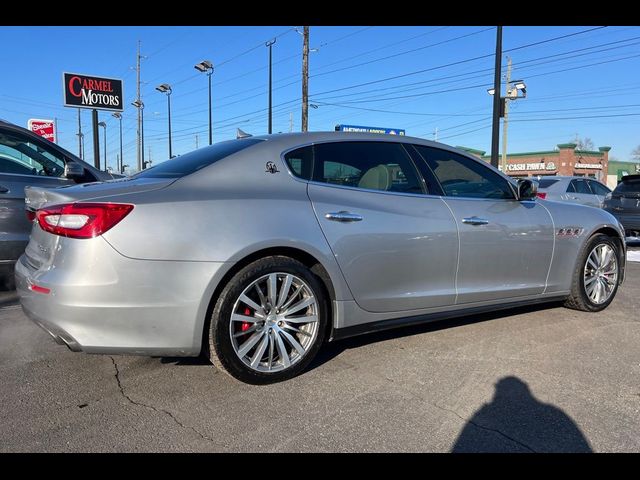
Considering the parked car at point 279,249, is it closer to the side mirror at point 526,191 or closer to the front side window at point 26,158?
the side mirror at point 526,191

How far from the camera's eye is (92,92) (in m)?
15.4

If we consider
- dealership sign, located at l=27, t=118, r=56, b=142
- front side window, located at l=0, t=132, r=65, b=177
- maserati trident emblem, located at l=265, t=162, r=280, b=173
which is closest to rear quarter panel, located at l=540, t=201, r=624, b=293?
maserati trident emblem, located at l=265, t=162, r=280, b=173

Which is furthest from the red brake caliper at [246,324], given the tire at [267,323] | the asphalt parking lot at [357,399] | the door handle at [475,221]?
the door handle at [475,221]

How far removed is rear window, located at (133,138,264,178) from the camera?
325cm

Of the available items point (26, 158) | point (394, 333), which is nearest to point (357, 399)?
point (394, 333)

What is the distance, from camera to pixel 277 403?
2855 mm

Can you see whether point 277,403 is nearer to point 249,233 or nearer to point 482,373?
point 249,233

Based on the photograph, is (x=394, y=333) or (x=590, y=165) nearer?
(x=394, y=333)

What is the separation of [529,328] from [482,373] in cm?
124

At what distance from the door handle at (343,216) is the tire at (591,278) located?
8.25 ft

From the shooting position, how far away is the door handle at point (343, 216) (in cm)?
323

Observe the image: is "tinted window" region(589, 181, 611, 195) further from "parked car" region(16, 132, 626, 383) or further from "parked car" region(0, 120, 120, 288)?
"parked car" region(0, 120, 120, 288)

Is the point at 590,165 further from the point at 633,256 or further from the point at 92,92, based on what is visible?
the point at 92,92
